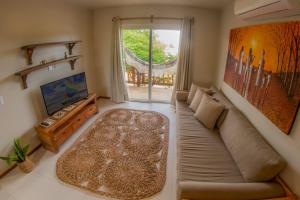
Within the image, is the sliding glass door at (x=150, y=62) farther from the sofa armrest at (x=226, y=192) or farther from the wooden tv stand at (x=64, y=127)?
the sofa armrest at (x=226, y=192)

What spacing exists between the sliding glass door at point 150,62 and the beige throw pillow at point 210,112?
6.03 ft

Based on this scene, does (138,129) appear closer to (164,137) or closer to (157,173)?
(164,137)

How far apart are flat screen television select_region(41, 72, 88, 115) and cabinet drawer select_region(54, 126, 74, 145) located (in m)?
0.36

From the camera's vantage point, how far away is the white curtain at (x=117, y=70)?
161 inches

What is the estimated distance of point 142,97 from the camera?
4820 millimetres

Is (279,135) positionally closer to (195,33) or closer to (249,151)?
(249,151)

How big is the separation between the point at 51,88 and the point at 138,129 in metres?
1.65

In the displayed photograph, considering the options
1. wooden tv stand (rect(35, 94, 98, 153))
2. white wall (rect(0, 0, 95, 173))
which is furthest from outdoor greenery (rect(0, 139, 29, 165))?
wooden tv stand (rect(35, 94, 98, 153))

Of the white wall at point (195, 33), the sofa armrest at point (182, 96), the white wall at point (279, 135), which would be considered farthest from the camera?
the white wall at point (195, 33)

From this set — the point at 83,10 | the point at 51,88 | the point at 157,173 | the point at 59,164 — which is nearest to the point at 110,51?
the point at 83,10

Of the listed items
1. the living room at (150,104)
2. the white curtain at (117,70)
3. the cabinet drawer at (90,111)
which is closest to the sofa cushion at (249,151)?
the living room at (150,104)

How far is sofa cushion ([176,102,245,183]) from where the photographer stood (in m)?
1.73

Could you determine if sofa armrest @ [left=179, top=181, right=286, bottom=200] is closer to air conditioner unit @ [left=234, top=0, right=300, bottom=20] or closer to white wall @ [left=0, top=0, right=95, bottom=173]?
air conditioner unit @ [left=234, top=0, right=300, bottom=20]

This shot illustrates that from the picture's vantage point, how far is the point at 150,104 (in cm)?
455
